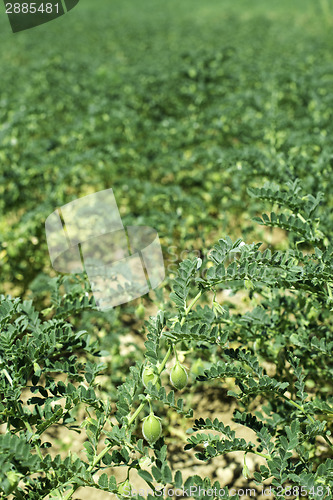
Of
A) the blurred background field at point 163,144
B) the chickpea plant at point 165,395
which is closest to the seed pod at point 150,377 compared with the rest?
the chickpea plant at point 165,395

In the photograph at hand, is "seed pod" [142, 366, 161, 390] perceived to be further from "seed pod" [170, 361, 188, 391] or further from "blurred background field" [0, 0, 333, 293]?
"blurred background field" [0, 0, 333, 293]

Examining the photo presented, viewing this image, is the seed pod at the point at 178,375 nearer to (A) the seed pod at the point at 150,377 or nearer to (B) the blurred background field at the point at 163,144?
(A) the seed pod at the point at 150,377

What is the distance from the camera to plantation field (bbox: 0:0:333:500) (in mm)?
1328

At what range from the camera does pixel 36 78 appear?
6344 millimetres

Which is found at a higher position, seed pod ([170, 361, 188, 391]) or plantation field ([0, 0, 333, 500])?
seed pod ([170, 361, 188, 391])

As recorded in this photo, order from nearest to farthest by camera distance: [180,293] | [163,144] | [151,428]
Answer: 1. [151,428]
2. [180,293]
3. [163,144]

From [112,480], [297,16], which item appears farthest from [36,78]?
[297,16]

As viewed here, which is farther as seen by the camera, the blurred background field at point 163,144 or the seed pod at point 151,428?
the blurred background field at point 163,144

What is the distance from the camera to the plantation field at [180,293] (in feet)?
4.36

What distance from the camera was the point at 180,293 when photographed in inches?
52.7

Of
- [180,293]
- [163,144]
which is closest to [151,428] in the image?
[180,293]

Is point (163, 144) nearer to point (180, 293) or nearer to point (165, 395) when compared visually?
point (180, 293)

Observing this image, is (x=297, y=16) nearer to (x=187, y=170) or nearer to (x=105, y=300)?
(x=187, y=170)

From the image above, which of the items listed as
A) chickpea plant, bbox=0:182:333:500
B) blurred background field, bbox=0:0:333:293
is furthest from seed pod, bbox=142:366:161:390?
blurred background field, bbox=0:0:333:293
